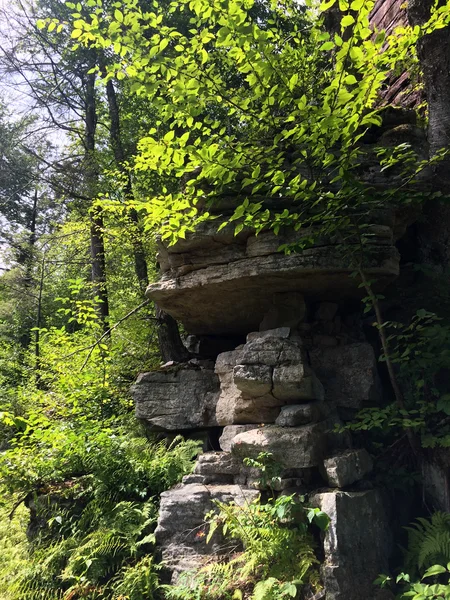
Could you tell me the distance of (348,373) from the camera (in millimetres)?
5523

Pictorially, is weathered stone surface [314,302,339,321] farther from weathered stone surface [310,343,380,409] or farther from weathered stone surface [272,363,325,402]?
weathered stone surface [272,363,325,402]

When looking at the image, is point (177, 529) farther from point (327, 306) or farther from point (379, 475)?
point (327, 306)

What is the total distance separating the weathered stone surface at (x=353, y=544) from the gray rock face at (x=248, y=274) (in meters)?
2.32

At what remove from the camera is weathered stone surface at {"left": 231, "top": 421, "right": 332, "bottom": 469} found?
4.57 metres

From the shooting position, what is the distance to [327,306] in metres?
6.00

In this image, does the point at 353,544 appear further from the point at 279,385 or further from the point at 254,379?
the point at 254,379

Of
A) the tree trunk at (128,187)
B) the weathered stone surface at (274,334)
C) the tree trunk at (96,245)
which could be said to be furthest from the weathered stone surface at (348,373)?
the tree trunk at (96,245)

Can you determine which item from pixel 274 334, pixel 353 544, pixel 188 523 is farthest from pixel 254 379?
pixel 353 544

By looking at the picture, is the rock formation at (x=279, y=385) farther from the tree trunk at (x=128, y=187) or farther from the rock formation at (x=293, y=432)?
the tree trunk at (x=128, y=187)

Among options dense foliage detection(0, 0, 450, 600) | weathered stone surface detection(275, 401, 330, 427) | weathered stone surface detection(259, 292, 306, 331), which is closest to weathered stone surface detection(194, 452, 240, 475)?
dense foliage detection(0, 0, 450, 600)

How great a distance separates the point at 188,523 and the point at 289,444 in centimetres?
141

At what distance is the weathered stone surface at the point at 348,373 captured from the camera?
5352 millimetres

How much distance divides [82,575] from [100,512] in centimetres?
70

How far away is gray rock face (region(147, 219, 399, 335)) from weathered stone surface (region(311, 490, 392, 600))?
7.62 feet
